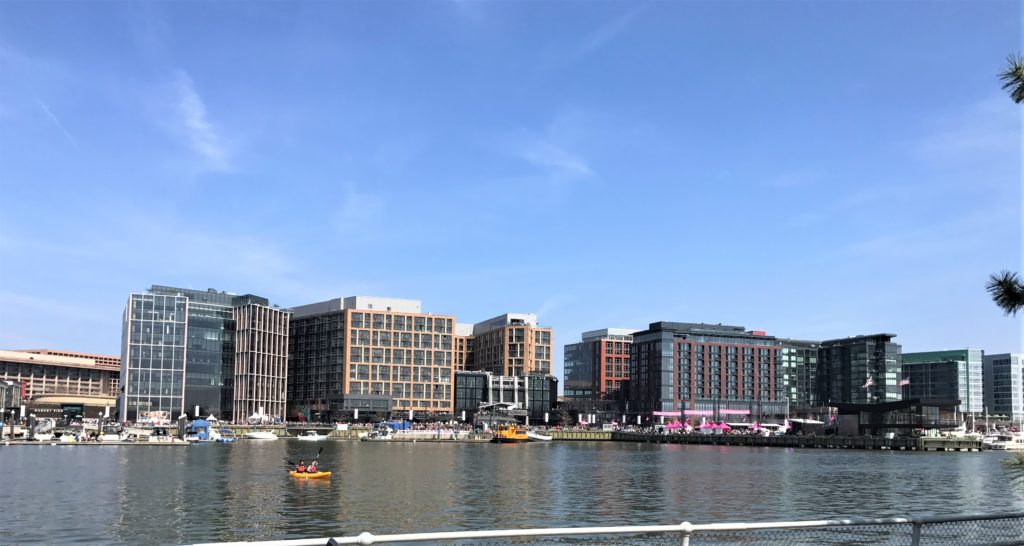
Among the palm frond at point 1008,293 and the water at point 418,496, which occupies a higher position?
the palm frond at point 1008,293

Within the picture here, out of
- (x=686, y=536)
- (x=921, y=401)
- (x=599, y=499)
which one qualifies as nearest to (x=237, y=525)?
(x=599, y=499)

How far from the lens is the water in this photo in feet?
167

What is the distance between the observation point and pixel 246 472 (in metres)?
93.8

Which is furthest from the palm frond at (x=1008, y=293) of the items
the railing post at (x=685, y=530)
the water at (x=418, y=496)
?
the water at (x=418, y=496)

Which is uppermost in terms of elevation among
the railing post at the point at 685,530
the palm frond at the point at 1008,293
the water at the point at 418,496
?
the palm frond at the point at 1008,293

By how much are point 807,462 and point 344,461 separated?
208 feet

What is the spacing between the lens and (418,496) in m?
68.1

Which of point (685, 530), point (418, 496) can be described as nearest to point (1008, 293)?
point (685, 530)

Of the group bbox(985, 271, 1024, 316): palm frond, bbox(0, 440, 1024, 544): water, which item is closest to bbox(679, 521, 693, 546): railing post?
bbox(985, 271, 1024, 316): palm frond

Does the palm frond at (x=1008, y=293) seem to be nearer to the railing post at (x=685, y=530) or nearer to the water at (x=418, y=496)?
the railing post at (x=685, y=530)

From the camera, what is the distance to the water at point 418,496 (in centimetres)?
5103

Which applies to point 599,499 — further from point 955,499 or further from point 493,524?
point 955,499

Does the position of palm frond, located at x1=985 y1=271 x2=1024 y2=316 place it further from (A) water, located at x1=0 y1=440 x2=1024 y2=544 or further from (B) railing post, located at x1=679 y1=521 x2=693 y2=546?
(A) water, located at x1=0 y1=440 x2=1024 y2=544

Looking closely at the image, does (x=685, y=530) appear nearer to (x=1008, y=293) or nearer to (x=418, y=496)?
(x=1008, y=293)
